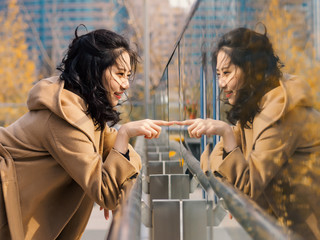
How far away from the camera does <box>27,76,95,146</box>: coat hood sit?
36.5 inches

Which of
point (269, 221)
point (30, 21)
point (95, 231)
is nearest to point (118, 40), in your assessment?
point (269, 221)

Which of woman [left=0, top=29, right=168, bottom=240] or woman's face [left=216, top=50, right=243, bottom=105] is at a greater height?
woman's face [left=216, top=50, right=243, bottom=105]

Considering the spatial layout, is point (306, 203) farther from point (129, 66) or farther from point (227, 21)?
point (129, 66)

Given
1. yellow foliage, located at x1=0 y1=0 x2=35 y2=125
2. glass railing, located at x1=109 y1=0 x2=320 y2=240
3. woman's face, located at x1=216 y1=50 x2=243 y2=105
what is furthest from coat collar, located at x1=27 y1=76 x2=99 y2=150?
yellow foliage, located at x1=0 y1=0 x2=35 y2=125

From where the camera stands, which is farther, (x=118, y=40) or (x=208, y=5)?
(x=118, y=40)

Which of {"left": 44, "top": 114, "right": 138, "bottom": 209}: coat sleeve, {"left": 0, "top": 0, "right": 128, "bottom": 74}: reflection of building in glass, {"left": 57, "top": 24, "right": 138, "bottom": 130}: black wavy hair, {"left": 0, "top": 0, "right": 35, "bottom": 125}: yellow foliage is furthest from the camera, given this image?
{"left": 0, "top": 0, "right": 128, "bottom": 74}: reflection of building in glass

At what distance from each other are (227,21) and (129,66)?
0.65 metres

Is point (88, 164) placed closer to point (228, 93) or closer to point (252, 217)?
point (228, 93)

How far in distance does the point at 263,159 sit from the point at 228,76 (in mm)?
170

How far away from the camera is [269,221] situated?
11.9 inches

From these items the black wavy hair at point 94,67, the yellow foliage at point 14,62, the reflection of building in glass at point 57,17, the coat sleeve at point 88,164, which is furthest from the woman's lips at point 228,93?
the reflection of building in glass at point 57,17

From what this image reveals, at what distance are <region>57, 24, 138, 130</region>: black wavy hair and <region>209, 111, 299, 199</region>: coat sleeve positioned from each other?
61 cm

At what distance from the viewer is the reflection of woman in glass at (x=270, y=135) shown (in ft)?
0.80

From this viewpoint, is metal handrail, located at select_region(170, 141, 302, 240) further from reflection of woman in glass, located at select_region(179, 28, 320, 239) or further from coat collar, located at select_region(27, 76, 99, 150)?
coat collar, located at select_region(27, 76, 99, 150)
